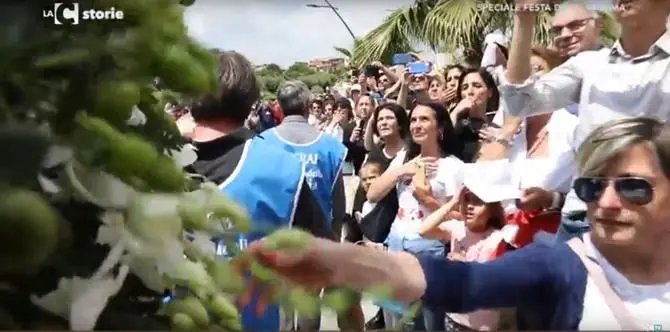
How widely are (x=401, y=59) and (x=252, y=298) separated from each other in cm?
118

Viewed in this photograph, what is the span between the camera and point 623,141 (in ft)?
4.27

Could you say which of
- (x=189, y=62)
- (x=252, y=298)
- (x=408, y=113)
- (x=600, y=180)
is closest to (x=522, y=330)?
(x=600, y=180)

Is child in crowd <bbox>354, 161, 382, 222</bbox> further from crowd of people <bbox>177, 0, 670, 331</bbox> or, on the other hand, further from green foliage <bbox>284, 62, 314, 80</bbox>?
green foliage <bbox>284, 62, 314, 80</bbox>

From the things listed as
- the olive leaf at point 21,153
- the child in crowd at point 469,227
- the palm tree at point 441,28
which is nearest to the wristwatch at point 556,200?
the child in crowd at point 469,227

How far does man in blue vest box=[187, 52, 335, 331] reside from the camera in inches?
59.6

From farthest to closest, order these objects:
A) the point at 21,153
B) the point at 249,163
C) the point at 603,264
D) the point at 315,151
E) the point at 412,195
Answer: the point at 412,195
the point at 315,151
the point at 249,163
the point at 603,264
the point at 21,153

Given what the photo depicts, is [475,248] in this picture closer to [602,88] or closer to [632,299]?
[602,88]

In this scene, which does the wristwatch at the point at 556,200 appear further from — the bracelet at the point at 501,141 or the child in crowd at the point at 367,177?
the child in crowd at the point at 367,177

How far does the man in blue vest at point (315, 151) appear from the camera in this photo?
1.90m

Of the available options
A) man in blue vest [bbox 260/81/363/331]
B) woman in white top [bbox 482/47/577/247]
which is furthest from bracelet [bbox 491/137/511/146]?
man in blue vest [bbox 260/81/363/331]

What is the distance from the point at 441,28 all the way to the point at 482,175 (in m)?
0.33

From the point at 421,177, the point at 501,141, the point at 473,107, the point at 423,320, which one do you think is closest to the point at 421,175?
the point at 421,177

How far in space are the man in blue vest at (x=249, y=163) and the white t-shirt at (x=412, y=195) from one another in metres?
0.25

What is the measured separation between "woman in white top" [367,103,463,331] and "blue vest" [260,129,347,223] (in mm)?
127
